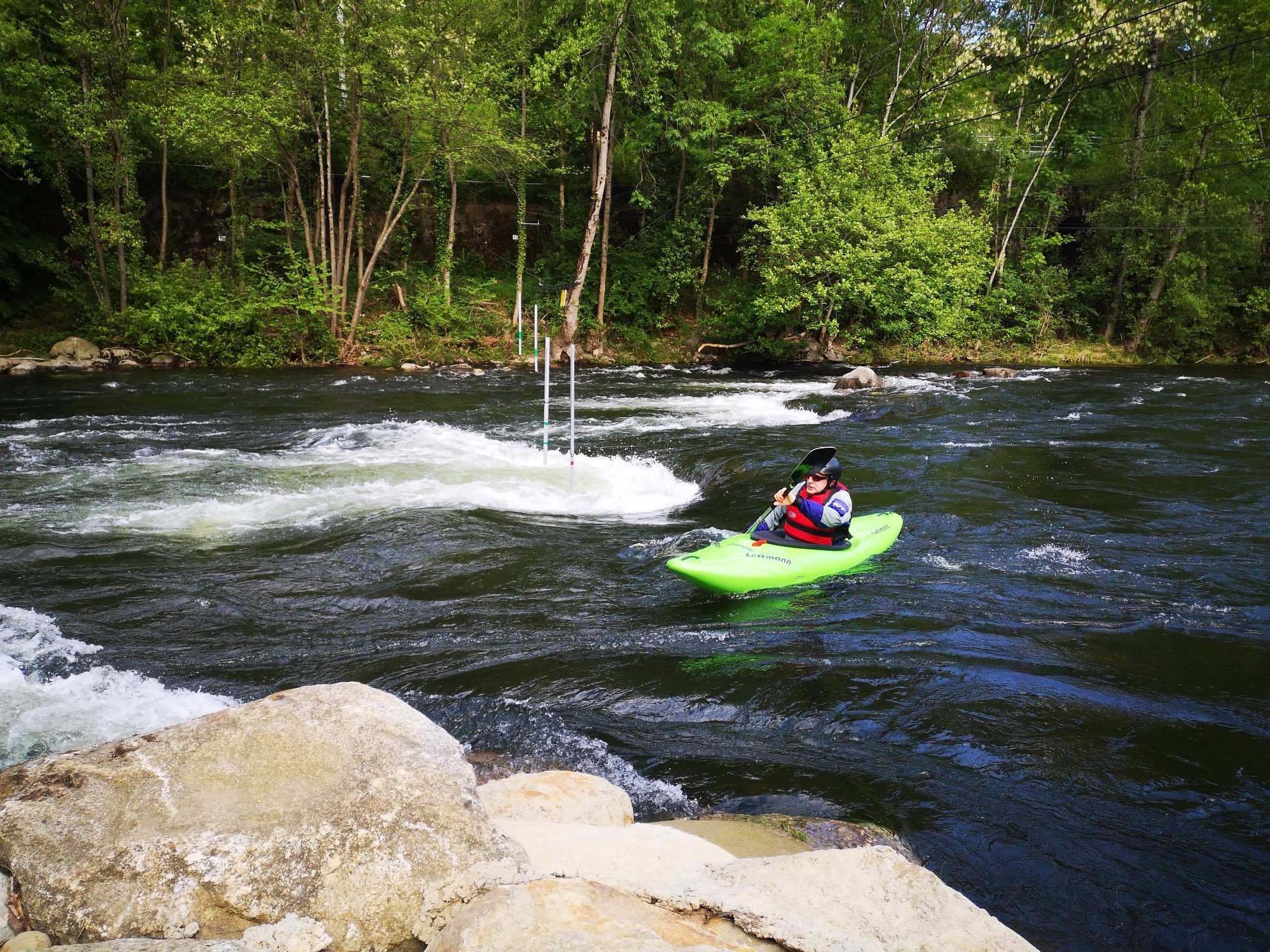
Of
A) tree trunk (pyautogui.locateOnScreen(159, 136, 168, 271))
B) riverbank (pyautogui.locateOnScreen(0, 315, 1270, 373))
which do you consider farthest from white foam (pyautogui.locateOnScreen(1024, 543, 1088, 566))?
tree trunk (pyautogui.locateOnScreen(159, 136, 168, 271))

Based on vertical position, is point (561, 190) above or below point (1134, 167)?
below

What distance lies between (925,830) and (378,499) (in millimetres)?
5519

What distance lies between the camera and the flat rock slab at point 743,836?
2709mm

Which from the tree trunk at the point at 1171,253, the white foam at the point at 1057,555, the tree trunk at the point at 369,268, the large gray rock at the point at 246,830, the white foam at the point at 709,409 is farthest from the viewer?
the tree trunk at the point at 1171,253

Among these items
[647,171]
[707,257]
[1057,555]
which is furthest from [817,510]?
[647,171]

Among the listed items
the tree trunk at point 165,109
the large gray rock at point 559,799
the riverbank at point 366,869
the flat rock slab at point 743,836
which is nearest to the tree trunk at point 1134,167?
the tree trunk at point 165,109

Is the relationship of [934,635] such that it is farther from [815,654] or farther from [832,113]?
[832,113]

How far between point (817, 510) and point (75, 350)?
611 inches

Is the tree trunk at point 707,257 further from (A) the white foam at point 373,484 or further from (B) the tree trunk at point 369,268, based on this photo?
(A) the white foam at point 373,484

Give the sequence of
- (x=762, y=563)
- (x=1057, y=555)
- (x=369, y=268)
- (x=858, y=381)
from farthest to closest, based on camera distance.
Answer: (x=369, y=268) → (x=858, y=381) → (x=1057, y=555) → (x=762, y=563)

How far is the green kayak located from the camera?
516cm

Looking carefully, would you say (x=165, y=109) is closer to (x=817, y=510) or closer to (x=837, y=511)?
(x=817, y=510)

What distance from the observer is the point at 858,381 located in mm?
15281

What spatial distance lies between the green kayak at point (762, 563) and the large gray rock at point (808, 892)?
9.14 ft
